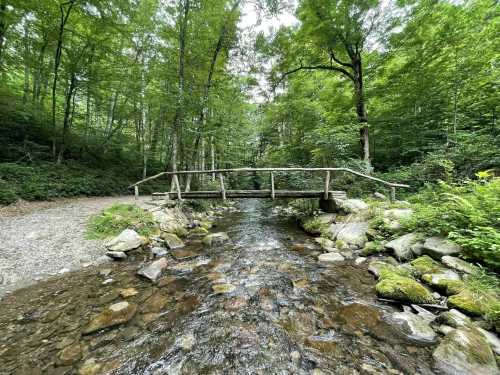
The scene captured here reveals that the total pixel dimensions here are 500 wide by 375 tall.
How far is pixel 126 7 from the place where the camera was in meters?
9.59

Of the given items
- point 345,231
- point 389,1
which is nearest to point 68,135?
point 345,231

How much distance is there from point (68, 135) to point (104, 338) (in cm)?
1295

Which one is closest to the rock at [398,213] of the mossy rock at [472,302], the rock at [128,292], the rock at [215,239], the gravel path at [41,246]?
the mossy rock at [472,302]

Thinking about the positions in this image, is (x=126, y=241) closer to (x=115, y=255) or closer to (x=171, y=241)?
(x=115, y=255)

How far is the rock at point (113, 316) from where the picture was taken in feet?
9.41

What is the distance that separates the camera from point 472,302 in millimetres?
2721

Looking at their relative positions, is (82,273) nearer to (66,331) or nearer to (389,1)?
(66,331)

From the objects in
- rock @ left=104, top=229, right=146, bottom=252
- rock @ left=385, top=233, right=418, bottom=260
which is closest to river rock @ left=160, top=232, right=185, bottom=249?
rock @ left=104, top=229, right=146, bottom=252

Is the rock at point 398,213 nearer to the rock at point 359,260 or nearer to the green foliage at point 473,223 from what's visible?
the green foliage at point 473,223

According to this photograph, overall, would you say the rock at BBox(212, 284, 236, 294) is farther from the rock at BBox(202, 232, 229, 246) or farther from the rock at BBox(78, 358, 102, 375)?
the rock at BBox(202, 232, 229, 246)

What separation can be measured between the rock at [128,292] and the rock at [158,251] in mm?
1630

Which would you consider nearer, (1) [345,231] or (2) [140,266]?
(2) [140,266]

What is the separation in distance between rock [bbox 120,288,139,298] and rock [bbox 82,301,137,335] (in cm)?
21

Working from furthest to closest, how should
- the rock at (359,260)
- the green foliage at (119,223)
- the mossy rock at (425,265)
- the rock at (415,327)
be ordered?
1. the green foliage at (119,223)
2. the rock at (359,260)
3. the mossy rock at (425,265)
4. the rock at (415,327)
